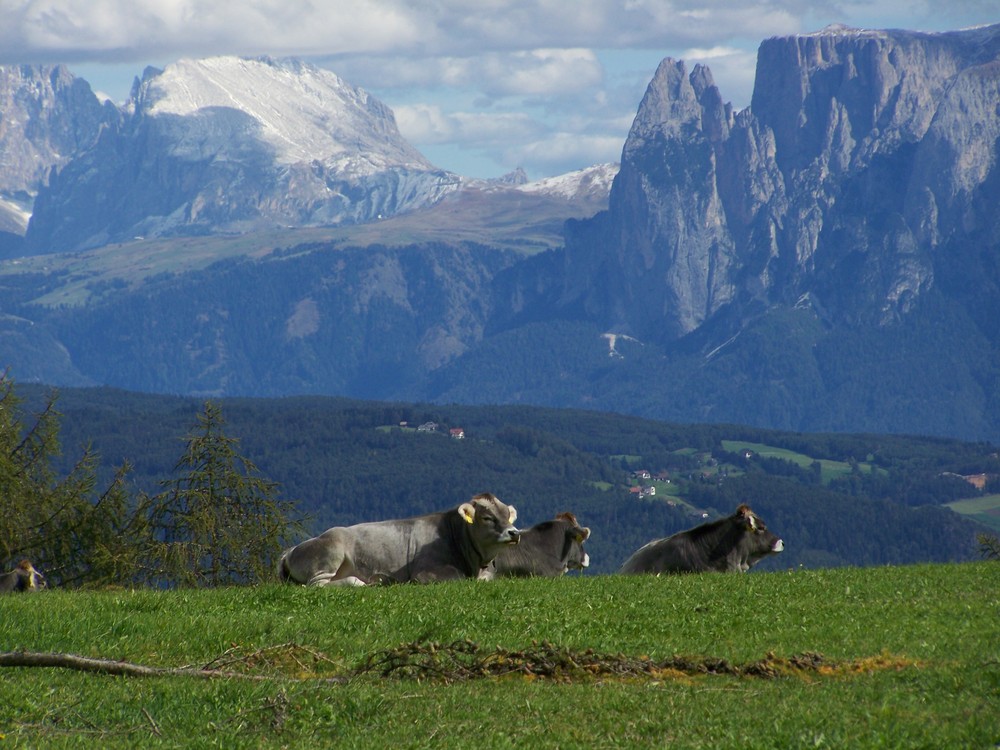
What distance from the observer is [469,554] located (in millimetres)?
25781

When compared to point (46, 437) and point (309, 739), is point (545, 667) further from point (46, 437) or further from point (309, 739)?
point (46, 437)

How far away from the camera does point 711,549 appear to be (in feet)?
91.2

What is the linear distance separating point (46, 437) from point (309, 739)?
107 feet

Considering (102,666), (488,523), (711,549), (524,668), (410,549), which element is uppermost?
(102,666)

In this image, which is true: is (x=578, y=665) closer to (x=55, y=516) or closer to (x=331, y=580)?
(x=331, y=580)

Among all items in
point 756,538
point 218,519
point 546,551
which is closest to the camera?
point 546,551

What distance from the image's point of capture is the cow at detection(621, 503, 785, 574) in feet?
90.0

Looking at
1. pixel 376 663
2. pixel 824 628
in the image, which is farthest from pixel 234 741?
pixel 824 628

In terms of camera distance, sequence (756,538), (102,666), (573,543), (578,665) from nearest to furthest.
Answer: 1. (102,666)
2. (578,665)
3. (573,543)
4. (756,538)

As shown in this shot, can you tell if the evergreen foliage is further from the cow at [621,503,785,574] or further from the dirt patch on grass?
the dirt patch on grass

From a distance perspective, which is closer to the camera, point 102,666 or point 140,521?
point 102,666

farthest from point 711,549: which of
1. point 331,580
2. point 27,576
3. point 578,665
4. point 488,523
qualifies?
point 578,665

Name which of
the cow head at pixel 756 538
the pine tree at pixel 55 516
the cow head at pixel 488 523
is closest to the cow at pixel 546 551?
the cow head at pixel 488 523

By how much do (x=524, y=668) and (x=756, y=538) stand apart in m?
13.9
